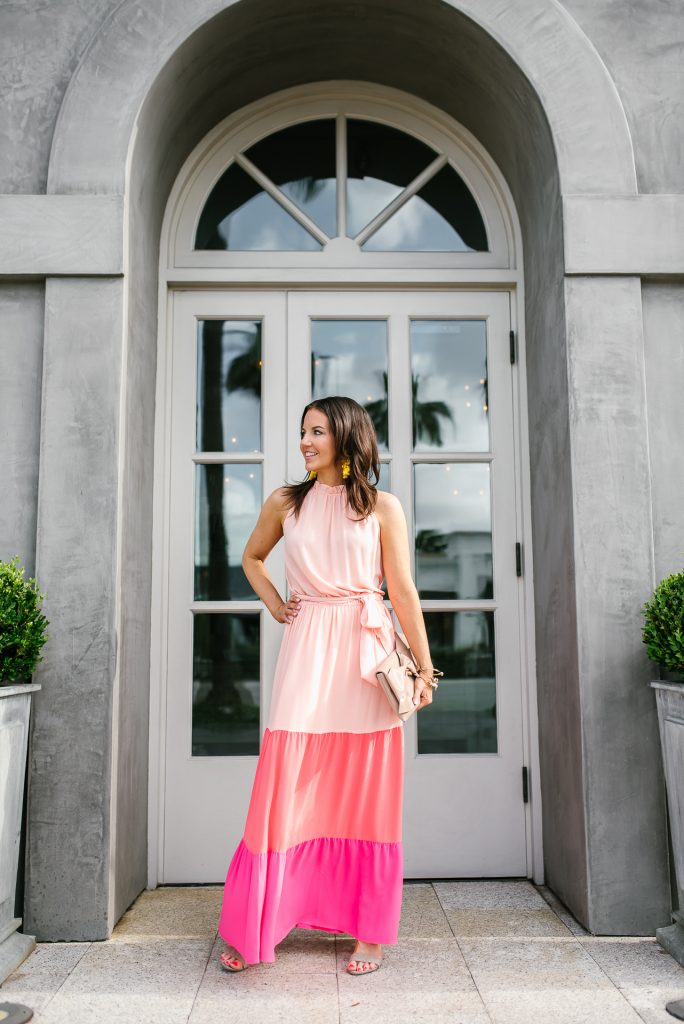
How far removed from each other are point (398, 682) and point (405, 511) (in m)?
1.23

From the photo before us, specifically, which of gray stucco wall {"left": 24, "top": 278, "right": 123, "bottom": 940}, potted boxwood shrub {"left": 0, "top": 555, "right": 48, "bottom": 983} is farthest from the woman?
potted boxwood shrub {"left": 0, "top": 555, "right": 48, "bottom": 983}

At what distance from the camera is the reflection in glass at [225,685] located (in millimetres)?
3525

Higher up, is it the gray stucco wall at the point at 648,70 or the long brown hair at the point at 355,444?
the gray stucco wall at the point at 648,70

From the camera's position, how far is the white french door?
347 cm

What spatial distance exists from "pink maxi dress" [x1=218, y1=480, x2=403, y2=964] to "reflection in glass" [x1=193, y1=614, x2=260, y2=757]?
0.89 meters

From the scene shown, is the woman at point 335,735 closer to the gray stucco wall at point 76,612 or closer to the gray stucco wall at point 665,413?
the gray stucco wall at point 76,612

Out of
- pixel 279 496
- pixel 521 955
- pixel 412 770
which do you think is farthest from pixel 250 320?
pixel 521 955

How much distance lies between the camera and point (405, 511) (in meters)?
3.62

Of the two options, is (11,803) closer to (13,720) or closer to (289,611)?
(13,720)

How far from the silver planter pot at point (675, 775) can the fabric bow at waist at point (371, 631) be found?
949mm

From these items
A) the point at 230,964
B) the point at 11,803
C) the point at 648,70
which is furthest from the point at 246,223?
the point at 230,964

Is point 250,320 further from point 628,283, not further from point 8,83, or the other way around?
point 628,283

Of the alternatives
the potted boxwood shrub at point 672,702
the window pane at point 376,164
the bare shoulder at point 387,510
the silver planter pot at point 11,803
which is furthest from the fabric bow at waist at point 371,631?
the window pane at point 376,164

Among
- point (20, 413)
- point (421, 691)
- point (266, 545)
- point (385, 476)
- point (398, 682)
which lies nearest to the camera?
point (398, 682)
